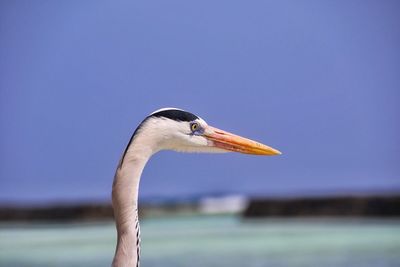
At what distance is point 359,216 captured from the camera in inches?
857

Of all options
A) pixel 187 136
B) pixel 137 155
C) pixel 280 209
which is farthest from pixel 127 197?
pixel 280 209

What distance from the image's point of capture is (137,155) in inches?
123

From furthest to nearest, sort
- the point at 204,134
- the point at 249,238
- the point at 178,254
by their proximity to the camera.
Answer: the point at 249,238 → the point at 178,254 → the point at 204,134

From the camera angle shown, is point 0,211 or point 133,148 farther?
point 0,211

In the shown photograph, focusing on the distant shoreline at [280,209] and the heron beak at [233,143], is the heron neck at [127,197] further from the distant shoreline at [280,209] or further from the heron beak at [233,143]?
the distant shoreline at [280,209]

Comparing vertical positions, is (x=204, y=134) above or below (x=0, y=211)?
above

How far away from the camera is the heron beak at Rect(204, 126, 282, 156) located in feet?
11.3

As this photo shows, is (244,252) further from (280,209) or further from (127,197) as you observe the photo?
(280,209)

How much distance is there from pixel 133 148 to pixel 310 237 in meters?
11.5

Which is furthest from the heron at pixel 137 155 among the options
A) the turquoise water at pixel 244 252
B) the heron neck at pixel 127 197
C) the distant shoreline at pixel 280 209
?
the distant shoreline at pixel 280 209

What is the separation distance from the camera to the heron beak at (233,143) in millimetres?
3457

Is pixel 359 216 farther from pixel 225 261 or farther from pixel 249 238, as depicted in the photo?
pixel 225 261

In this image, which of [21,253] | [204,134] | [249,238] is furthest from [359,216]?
[204,134]

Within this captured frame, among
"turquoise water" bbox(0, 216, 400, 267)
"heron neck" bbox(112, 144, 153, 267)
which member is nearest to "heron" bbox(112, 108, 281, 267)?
"heron neck" bbox(112, 144, 153, 267)
